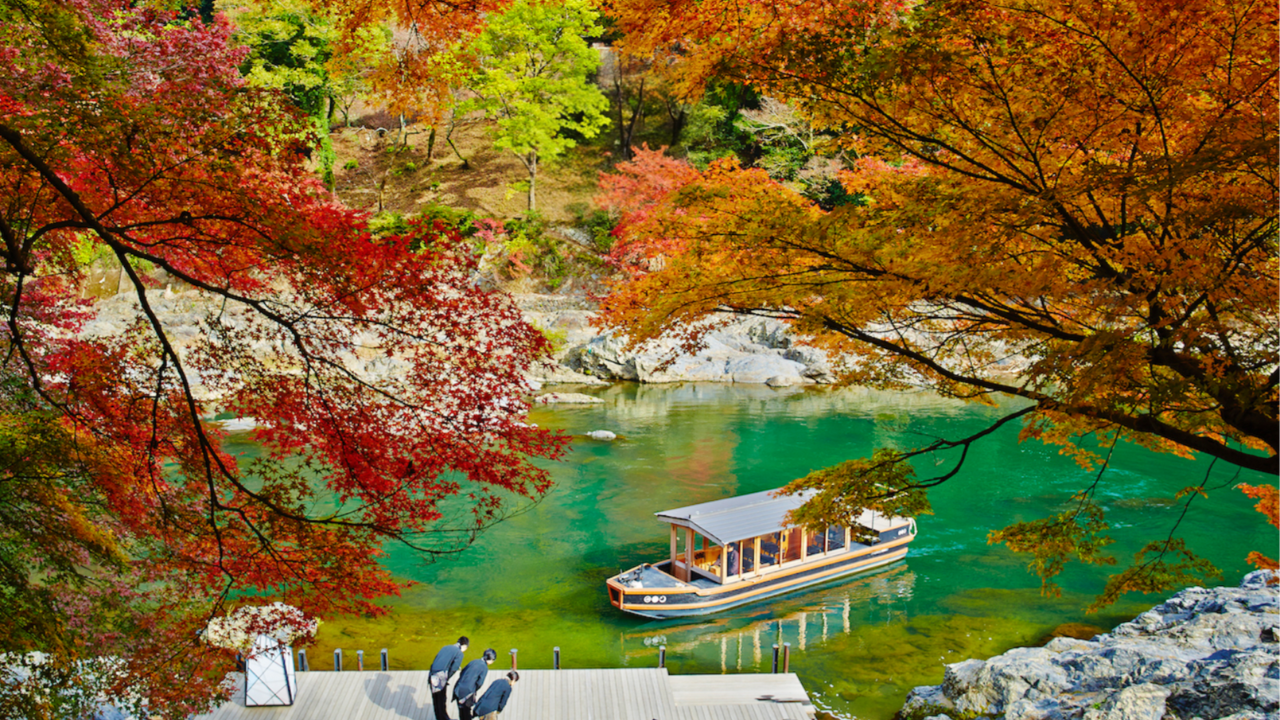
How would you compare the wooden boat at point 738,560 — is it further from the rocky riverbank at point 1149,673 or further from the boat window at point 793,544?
the rocky riverbank at point 1149,673

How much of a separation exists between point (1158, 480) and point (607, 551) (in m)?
11.3

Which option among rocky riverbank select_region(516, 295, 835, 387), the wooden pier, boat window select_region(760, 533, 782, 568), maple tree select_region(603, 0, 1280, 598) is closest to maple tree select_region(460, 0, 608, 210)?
rocky riverbank select_region(516, 295, 835, 387)

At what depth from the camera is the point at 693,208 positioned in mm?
4734

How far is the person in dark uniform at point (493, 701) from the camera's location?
5.80m

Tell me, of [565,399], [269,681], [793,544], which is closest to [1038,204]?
[269,681]

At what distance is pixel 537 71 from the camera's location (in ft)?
86.3

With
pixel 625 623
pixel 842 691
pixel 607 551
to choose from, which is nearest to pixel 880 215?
pixel 842 691

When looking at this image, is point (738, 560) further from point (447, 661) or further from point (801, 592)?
point (447, 661)

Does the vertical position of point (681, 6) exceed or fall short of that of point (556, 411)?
it exceeds it

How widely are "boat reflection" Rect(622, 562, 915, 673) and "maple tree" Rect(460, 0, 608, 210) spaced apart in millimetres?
17064

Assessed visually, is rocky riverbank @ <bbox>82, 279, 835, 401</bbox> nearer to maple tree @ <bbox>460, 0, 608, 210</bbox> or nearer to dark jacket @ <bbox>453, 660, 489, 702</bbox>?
maple tree @ <bbox>460, 0, 608, 210</bbox>

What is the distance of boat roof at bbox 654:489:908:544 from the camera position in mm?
9664

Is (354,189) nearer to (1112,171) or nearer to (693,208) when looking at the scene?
(693,208)

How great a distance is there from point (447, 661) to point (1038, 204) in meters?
5.39
